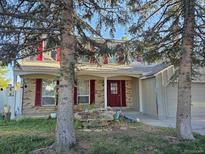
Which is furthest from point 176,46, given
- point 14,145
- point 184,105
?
point 14,145

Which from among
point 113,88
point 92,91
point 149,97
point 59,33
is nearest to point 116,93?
point 113,88

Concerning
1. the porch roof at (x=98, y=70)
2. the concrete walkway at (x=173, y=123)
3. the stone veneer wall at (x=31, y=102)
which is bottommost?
the concrete walkway at (x=173, y=123)

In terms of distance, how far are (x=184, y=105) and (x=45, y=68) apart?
9679 millimetres

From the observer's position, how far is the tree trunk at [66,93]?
706 centimetres

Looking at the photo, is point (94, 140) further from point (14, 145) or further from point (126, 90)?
point (126, 90)

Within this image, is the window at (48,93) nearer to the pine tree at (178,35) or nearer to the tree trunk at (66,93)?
the pine tree at (178,35)

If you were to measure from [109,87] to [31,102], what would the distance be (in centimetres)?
601

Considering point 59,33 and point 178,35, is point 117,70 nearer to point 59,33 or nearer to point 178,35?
point 178,35

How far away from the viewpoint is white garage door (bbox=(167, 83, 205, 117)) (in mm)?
16047

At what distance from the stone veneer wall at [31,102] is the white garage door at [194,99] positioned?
A: 26.3 feet

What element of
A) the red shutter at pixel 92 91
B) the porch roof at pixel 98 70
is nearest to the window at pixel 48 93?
the porch roof at pixel 98 70

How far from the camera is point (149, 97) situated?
16906 millimetres

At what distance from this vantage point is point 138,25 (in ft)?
31.9

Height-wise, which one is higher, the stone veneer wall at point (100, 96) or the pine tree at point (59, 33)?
the pine tree at point (59, 33)
